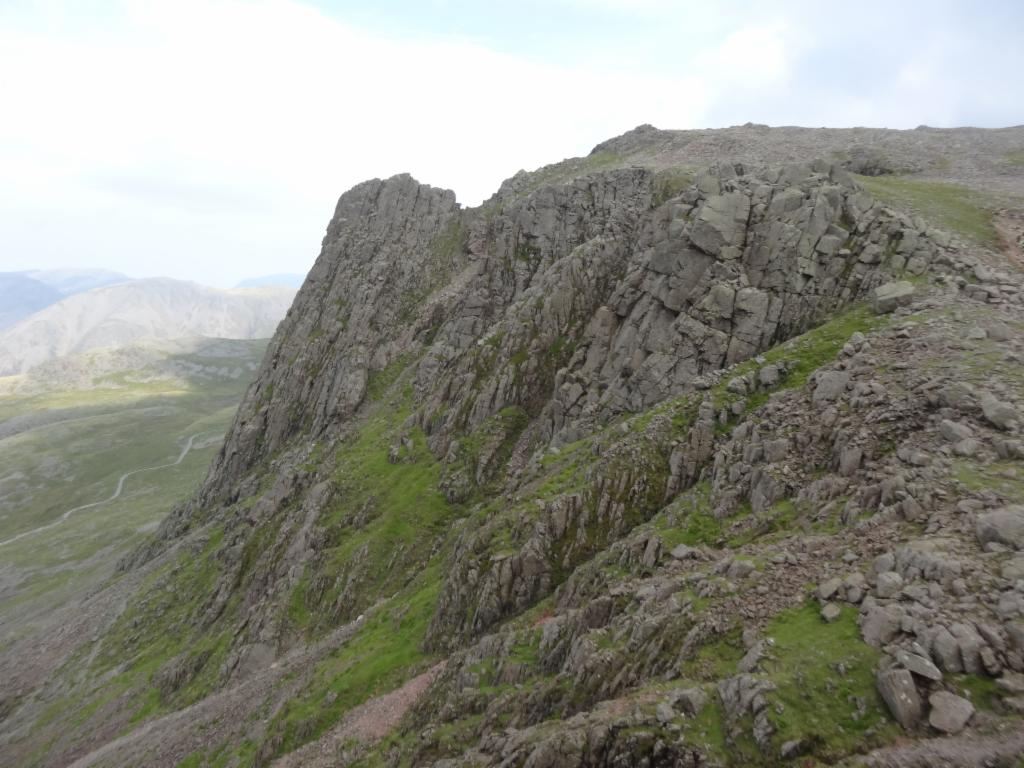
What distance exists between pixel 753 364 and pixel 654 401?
975 centimetres

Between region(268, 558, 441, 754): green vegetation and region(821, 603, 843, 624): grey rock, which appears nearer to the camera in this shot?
region(821, 603, 843, 624): grey rock

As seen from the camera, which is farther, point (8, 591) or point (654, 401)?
point (8, 591)

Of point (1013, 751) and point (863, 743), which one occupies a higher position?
point (1013, 751)

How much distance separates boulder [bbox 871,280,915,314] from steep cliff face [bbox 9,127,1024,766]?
0.25m

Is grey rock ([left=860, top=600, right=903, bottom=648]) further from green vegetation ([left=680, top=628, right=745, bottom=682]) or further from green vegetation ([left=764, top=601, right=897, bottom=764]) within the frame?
green vegetation ([left=680, top=628, right=745, bottom=682])

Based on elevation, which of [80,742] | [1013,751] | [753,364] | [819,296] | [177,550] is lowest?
[80,742]

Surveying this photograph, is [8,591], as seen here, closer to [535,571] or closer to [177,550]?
[177,550]

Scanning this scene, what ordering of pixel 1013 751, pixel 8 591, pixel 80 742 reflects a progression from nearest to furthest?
pixel 1013 751 → pixel 80 742 → pixel 8 591

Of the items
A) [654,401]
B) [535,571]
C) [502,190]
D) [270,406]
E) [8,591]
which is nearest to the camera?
[535,571]

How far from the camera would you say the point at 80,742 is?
206 feet

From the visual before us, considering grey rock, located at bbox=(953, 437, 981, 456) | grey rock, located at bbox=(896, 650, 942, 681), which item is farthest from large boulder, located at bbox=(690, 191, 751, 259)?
grey rock, located at bbox=(896, 650, 942, 681)

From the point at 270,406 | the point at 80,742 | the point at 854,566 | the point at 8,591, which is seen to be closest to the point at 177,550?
the point at 270,406

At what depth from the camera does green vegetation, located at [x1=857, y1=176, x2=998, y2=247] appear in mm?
43375

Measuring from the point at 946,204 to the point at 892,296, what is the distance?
21335 millimetres
